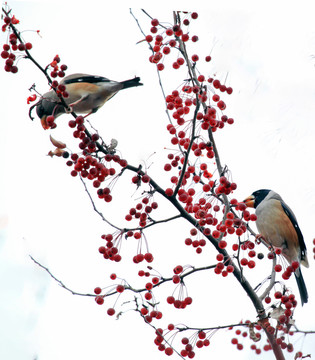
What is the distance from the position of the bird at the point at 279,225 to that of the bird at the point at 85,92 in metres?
0.55

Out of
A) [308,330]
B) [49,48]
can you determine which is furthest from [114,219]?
[308,330]

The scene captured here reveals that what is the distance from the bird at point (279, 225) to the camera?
1.70 meters

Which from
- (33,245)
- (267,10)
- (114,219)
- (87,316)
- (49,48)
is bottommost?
(87,316)

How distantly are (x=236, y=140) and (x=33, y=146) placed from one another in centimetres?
68

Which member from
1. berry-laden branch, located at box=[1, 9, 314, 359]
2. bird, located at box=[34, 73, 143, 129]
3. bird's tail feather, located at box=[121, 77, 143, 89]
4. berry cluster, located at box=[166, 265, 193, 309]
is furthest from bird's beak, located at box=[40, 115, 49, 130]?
berry cluster, located at box=[166, 265, 193, 309]

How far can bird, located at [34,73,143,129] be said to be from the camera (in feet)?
4.98

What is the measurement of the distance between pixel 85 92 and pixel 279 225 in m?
0.76

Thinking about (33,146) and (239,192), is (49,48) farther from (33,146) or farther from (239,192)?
(239,192)

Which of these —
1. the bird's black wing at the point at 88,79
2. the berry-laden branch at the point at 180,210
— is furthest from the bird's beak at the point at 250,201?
the bird's black wing at the point at 88,79

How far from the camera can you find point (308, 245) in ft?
5.80

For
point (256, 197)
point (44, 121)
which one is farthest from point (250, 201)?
point (44, 121)

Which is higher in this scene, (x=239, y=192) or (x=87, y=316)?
(x=239, y=192)

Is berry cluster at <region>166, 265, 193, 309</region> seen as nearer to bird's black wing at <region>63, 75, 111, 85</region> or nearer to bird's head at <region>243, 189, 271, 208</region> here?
bird's head at <region>243, 189, 271, 208</region>

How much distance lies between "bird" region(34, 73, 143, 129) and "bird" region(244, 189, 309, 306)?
554 mm
